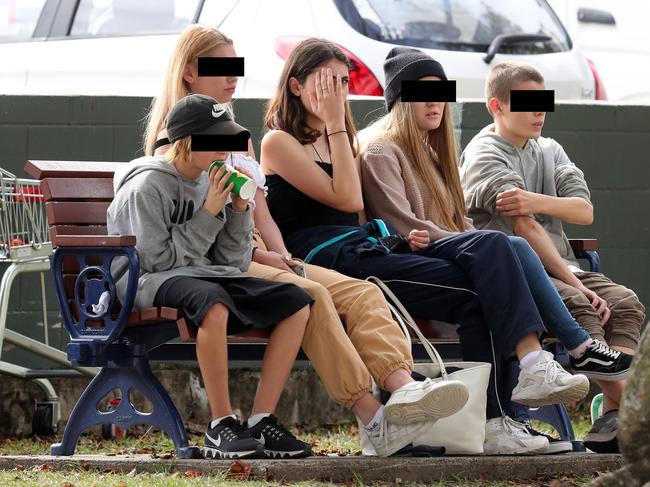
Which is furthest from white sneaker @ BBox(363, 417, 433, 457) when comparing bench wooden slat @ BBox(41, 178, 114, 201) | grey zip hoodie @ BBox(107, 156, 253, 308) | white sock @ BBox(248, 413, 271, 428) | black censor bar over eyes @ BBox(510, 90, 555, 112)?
black censor bar over eyes @ BBox(510, 90, 555, 112)

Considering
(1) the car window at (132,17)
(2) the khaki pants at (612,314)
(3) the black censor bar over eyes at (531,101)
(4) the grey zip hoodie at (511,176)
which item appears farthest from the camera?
(1) the car window at (132,17)

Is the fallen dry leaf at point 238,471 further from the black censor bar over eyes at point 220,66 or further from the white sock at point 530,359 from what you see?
the black censor bar over eyes at point 220,66

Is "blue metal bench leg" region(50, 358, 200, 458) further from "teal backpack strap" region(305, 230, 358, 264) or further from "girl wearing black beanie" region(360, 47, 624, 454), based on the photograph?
"girl wearing black beanie" region(360, 47, 624, 454)

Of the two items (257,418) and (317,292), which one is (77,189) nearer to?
(317,292)

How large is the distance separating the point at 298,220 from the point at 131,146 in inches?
71.6

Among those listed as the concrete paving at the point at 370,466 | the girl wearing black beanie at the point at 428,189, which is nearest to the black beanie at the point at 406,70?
the girl wearing black beanie at the point at 428,189

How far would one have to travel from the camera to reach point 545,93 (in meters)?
6.22

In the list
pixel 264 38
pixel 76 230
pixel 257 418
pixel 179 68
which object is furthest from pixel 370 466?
pixel 264 38

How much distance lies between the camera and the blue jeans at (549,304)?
18.1ft

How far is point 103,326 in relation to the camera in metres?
5.34

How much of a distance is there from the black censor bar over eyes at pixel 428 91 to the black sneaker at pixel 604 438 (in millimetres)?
1337

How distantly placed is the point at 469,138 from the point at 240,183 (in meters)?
2.50

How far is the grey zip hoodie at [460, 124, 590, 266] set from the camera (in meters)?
6.08

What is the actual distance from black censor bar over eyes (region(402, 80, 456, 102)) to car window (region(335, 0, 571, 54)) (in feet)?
5.90
